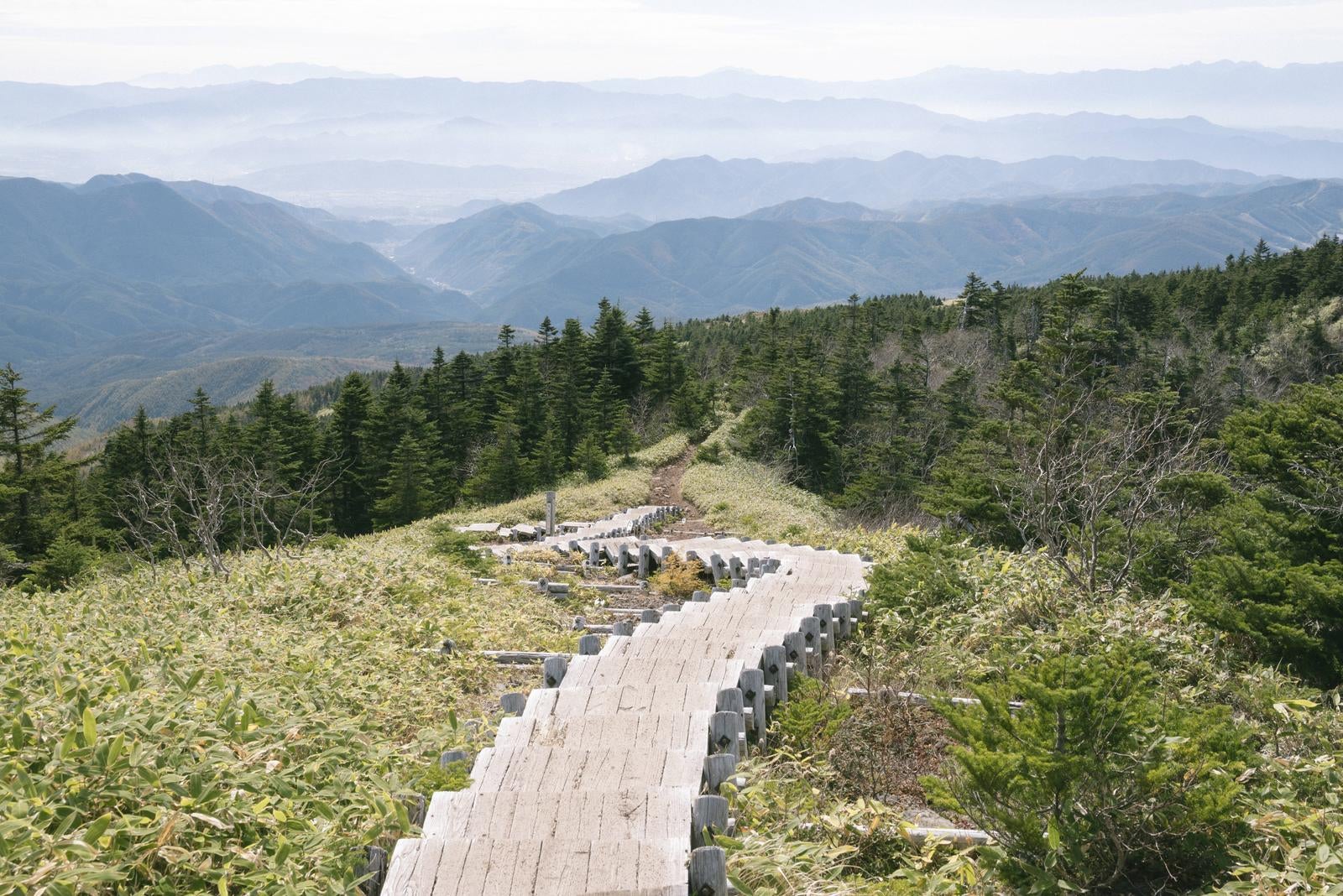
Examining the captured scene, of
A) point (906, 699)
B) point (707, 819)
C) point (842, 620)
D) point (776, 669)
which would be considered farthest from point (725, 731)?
Result: point (842, 620)

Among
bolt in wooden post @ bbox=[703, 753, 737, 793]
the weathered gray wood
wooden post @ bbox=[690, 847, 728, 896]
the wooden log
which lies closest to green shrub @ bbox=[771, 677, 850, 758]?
bolt in wooden post @ bbox=[703, 753, 737, 793]

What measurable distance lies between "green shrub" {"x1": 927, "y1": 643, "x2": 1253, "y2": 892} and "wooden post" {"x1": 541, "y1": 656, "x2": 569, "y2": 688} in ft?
9.41

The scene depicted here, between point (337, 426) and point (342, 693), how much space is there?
42.4m

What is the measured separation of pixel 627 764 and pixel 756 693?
5.73ft

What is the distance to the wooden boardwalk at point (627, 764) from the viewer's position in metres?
4.11

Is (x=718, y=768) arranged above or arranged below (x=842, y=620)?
above

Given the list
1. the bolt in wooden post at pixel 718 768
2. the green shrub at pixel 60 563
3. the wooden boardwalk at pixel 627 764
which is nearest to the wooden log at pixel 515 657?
the wooden boardwalk at pixel 627 764

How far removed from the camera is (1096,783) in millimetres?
4859

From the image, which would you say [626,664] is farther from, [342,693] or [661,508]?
[661,508]

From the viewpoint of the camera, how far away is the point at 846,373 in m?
48.5

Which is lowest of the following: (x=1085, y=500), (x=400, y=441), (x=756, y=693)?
(x=400, y=441)

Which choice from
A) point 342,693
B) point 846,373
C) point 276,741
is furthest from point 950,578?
point 846,373

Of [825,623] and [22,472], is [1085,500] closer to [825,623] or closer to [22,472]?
[825,623]

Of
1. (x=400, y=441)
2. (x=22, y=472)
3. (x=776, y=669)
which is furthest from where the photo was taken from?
(x=400, y=441)
